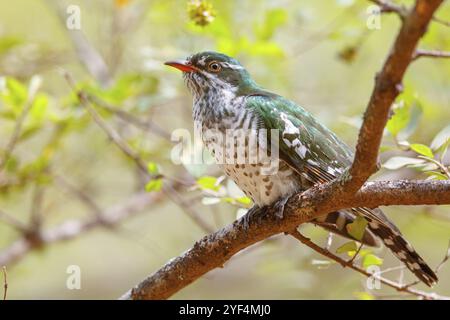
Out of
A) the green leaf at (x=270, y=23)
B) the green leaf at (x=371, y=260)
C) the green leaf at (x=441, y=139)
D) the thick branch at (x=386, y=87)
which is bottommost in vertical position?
the green leaf at (x=371, y=260)

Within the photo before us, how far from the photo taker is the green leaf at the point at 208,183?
119 inches

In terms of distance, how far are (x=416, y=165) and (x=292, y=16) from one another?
8.70 ft

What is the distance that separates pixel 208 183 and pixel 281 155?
0.39 m

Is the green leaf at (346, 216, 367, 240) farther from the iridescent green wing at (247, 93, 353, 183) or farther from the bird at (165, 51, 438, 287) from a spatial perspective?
the iridescent green wing at (247, 93, 353, 183)

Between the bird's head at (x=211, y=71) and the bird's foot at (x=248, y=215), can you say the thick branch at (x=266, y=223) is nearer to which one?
the bird's foot at (x=248, y=215)

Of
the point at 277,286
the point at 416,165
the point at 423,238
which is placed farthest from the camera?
the point at 423,238

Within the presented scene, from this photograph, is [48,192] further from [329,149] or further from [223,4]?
[329,149]

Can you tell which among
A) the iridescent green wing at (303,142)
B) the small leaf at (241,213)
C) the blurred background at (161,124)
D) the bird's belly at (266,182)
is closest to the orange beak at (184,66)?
the blurred background at (161,124)

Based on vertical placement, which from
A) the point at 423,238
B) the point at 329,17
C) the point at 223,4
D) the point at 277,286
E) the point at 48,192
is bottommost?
the point at 277,286

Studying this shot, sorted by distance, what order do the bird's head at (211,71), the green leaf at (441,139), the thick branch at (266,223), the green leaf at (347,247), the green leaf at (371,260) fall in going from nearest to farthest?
1. the thick branch at (266,223)
2. the green leaf at (441,139)
3. the green leaf at (347,247)
4. the green leaf at (371,260)
5. the bird's head at (211,71)

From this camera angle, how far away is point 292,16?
5098 millimetres

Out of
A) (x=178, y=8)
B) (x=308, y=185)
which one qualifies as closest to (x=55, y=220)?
(x=178, y=8)

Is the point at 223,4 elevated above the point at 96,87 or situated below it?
above

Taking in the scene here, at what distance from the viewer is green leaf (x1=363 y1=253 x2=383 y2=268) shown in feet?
9.76
